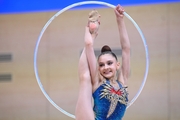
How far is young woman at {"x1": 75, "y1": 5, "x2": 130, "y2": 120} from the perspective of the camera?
2.43 metres

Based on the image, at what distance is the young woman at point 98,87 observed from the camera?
2428mm

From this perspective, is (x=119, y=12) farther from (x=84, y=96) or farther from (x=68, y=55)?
(x=68, y=55)

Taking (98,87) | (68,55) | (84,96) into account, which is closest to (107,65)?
(98,87)

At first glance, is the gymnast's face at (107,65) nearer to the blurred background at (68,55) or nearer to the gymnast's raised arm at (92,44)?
the gymnast's raised arm at (92,44)

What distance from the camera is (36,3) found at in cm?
518

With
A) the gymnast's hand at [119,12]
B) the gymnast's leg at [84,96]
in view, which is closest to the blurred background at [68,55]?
the gymnast's hand at [119,12]

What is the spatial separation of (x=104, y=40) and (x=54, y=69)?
0.84 metres

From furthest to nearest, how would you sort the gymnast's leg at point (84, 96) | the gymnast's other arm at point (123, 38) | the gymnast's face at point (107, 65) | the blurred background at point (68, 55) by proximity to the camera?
the blurred background at point (68, 55) → the gymnast's other arm at point (123, 38) → the gymnast's face at point (107, 65) → the gymnast's leg at point (84, 96)

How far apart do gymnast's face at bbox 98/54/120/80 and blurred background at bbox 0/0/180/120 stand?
2297 mm

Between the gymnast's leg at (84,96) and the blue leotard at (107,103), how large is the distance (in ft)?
0.18

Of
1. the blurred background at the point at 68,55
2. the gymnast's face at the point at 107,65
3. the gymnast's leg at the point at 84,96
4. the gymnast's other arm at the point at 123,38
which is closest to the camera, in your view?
the gymnast's leg at the point at 84,96

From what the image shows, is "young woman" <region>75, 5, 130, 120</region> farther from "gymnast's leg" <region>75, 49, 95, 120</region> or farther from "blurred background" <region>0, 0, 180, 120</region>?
"blurred background" <region>0, 0, 180, 120</region>

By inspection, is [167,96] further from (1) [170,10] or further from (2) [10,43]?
(2) [10,43]

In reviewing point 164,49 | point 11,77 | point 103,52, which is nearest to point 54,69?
point 11,77
